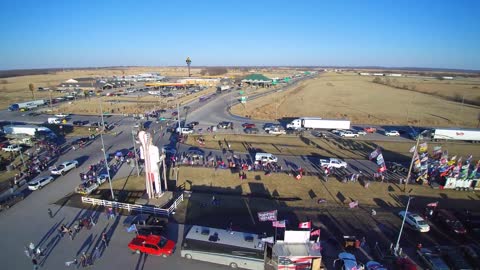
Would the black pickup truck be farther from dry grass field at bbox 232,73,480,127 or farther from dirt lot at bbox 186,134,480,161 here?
dry grass field at bbox 232,73,480,127

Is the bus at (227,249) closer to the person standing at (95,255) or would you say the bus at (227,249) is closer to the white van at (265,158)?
the person standing at (95,255)

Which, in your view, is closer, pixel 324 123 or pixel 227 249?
pixel 227 249

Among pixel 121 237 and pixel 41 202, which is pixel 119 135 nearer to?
pixel 41 202

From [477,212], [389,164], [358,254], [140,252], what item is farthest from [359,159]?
[140,252]

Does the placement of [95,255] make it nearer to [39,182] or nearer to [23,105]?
[39,182]

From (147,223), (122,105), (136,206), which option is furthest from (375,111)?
(122,105)
